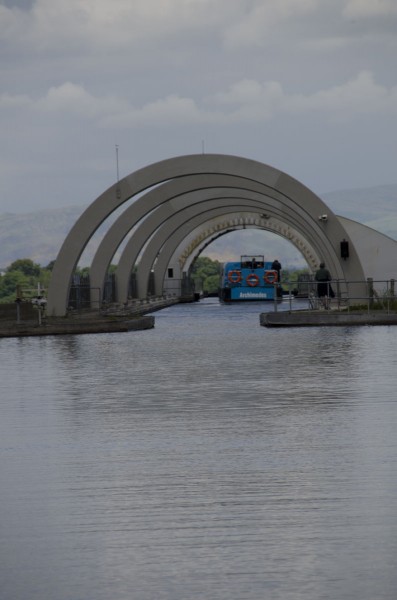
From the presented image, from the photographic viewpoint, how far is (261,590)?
6.34m

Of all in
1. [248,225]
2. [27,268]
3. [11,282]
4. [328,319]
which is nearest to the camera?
[328,319]

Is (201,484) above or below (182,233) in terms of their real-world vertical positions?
below

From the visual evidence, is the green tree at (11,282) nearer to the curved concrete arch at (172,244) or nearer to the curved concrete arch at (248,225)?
the curved concrete arch at (248,225)

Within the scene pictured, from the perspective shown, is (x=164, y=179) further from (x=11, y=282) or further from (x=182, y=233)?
(x=11, y=282)

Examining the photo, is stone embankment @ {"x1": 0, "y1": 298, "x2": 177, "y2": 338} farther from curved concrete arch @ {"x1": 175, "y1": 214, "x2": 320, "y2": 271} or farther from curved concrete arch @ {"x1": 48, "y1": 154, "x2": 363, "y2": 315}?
curved concrete arch @ {"x1": 175, "y1": 214, "x2": 320, "y2": 271}

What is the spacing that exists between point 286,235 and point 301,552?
72.0m

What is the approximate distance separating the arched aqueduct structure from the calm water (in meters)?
22.8

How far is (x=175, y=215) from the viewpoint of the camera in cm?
6538

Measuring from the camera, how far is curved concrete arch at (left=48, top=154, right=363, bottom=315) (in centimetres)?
4291

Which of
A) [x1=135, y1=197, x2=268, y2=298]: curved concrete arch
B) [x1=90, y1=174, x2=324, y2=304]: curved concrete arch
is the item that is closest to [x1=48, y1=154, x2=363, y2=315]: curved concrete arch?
[x1=90, y1=174, x2=324, y2=304]: curved concrete arch

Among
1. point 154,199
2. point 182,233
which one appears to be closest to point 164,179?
point 154,199

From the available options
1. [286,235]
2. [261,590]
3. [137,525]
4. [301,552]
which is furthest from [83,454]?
[286,235]

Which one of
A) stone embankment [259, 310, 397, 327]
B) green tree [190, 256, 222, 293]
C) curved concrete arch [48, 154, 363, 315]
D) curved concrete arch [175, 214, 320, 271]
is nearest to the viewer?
stone embankment [259, 310, 397, 327]

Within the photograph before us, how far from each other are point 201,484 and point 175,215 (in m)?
56.0
